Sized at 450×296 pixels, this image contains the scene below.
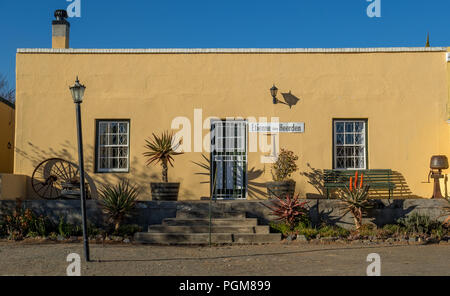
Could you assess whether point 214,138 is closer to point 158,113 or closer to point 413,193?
point 158,113

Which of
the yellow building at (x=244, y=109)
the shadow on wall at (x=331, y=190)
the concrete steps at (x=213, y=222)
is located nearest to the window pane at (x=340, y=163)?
the yellow building at (x=244, y=109)

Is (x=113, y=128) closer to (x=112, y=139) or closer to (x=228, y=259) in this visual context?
(x=112, y=139)

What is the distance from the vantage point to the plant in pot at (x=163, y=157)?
11789mm

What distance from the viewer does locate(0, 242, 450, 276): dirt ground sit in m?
7.57

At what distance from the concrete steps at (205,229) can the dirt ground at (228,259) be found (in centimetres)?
30

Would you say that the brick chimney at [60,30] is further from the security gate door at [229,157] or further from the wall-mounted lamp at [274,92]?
the wall-mounted lamp at [274,92]

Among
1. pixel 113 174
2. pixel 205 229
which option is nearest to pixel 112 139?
pixel 113 174

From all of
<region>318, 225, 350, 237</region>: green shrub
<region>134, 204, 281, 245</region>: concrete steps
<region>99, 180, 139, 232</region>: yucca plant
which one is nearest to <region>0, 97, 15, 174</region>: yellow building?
<region>99, 180, 139, 232</region>: yucca plant

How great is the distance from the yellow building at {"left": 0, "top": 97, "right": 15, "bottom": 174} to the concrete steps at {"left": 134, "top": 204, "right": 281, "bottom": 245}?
7017 millimetres

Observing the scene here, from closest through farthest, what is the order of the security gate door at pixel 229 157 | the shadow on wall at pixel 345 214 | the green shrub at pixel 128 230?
1. the green shrub at pixel 128 230
2. the shadow on wall at pixel 345 214
3. the security gate door at pixel 229 157

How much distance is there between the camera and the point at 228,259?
28.2 ft

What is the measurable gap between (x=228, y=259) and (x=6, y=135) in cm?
1021
